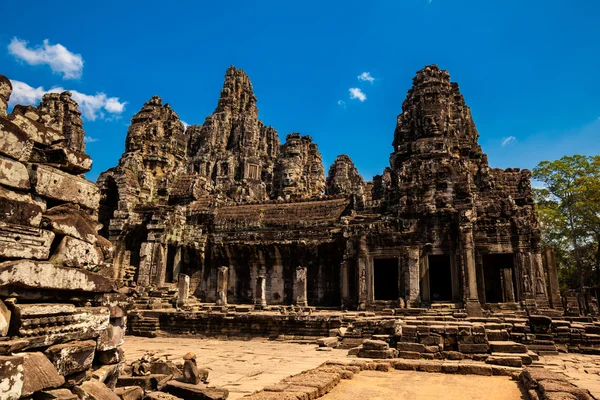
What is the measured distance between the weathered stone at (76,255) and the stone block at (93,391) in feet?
3.69

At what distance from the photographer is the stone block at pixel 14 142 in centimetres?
374

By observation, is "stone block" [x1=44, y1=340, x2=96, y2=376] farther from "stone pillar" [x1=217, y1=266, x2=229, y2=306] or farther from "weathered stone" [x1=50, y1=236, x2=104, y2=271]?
"stone pillar" [x1=217, y1=266, x2=229, y2=306]

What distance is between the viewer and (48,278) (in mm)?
3828

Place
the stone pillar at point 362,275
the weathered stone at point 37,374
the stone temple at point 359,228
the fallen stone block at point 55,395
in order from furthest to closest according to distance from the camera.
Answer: the stone pillar at point 362,275, the stone temple at point 359,228, the fallen stone block at point 55,395, the weathered stone at point 37,374

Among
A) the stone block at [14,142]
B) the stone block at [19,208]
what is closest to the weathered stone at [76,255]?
the stone block at [19,208]

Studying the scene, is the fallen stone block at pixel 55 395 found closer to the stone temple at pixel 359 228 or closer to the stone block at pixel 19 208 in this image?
the stone block at pixel 19 208

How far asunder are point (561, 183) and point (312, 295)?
72.2ft

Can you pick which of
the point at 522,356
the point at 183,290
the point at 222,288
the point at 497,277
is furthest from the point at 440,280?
the point at 522,356

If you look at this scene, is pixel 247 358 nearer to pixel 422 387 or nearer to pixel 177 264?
pixel 422 387

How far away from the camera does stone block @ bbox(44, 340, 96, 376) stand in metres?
3.74

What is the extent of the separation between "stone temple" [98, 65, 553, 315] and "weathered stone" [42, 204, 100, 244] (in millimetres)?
15464

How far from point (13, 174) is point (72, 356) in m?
1.73

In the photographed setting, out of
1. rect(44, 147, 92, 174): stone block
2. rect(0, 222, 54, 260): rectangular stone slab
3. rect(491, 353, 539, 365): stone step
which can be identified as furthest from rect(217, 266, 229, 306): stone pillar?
rect(0, 222, 54, 260): rectangular stone slab

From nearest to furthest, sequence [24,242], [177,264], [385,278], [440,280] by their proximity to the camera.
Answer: [24,242] < [440,280] < [177,264] < [385,278]
